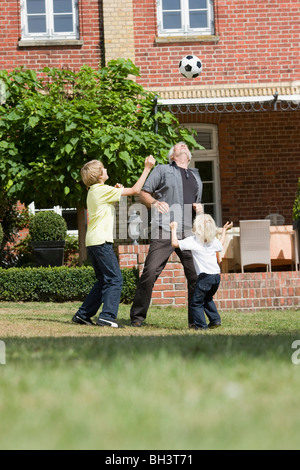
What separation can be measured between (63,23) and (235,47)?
349 cm

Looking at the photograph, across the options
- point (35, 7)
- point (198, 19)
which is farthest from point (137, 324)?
point (35, 7)

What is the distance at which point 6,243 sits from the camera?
14062 millimetres

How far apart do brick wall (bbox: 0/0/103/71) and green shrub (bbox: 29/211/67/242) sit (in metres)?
3.28

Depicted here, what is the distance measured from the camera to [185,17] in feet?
47.7

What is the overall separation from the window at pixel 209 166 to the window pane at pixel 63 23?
10.5 feet

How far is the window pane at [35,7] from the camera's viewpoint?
47.7 ft

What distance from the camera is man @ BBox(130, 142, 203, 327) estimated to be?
7.09m

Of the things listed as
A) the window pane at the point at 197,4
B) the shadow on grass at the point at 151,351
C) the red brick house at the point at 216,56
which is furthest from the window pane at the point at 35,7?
the shadow on grass at the point at 151,351

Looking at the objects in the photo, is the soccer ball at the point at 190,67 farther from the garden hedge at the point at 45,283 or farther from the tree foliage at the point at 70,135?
the garden hedge at the point at 45,283

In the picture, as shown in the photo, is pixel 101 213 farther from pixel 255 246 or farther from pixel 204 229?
pixel 255 246

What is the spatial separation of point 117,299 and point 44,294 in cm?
425

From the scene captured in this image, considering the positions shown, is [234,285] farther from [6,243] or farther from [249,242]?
[6,243]

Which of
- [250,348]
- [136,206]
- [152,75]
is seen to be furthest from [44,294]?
[250,348]

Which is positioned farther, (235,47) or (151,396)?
(235,47)
